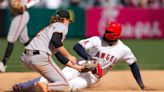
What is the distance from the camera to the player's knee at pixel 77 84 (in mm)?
11109

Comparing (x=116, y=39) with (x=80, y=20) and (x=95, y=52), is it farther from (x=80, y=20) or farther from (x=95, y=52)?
(x=80, y=20)

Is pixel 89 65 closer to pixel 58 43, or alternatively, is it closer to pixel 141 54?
pixel 58 43

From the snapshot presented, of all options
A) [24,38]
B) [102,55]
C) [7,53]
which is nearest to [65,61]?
[102,55]

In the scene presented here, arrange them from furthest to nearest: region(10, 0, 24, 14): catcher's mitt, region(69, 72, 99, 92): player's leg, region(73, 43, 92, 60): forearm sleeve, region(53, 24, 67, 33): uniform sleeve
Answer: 1. region(10, 0, 24, 14): catcher's mitt
2. region(69, 72, 99, 92): player's leg
3. region(73, 43, 92, 60): forearm sleeve
4. region(53, 24, 67, 33): uniform sleeve

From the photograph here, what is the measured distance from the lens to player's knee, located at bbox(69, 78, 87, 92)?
11.1 meters

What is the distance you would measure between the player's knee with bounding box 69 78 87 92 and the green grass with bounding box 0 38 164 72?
334cm

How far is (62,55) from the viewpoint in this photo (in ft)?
33.2

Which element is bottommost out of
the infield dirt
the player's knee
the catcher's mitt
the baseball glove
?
the infield dirt

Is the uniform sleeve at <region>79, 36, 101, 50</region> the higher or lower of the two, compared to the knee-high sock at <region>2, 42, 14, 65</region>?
higher

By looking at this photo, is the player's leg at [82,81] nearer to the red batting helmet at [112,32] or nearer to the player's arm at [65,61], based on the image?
the red batting helmet at [112,32]

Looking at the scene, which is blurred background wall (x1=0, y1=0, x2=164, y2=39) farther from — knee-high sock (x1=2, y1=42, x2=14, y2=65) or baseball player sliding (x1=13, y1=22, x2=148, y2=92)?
baseball player sliding (x1=13, y1=22, x2=148, y2=92)

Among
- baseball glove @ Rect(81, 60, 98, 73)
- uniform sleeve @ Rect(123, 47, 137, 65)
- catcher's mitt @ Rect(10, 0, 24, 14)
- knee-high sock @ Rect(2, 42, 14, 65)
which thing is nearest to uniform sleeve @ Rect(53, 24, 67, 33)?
baseball glove @ Rect(81, 60, 98, 73)

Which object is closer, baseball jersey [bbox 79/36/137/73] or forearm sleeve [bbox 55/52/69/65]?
forearm sleeve [bbox 55/52/69/65]

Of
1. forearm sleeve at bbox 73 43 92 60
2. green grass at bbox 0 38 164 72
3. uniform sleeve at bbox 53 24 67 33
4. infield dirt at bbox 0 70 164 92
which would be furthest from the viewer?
green grass at bbox 0 38 164 72
